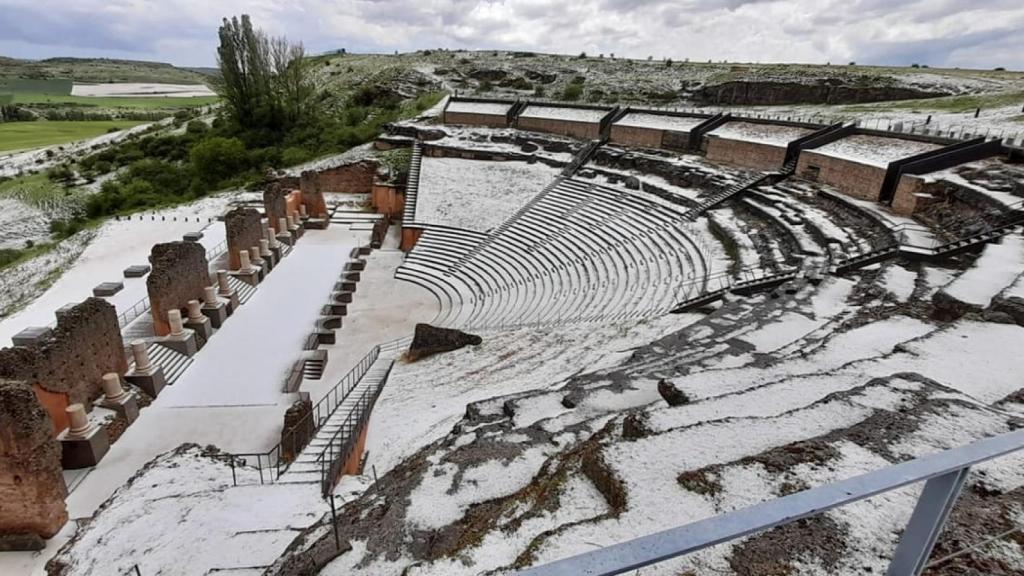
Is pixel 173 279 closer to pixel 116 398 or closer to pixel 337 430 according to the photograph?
pixel 116 398

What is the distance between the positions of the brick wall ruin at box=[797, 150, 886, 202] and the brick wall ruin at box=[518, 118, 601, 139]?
11725 mm

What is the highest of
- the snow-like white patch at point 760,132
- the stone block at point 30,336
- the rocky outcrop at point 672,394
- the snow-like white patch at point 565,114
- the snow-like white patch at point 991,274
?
the snow-like white patch at point 565,114

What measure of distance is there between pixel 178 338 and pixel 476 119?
23.0 m

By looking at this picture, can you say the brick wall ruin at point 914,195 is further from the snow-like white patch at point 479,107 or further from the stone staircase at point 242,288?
the snow-like white patch at point 479,107

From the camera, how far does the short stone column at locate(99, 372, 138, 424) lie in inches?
398

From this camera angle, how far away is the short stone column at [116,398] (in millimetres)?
10117

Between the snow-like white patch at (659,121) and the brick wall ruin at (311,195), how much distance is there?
15770 millimetres

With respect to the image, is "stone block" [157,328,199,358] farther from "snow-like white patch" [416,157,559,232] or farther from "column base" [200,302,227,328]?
"snow-like white patch" [416,157,559,232]

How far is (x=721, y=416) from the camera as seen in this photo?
4.52 m

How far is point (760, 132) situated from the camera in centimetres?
2219

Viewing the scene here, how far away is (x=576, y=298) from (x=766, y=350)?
721 centimetres

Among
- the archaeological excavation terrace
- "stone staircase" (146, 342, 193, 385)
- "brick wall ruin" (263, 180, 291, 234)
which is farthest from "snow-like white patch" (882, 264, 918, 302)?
"brick wall ruin" (263, 180, 291, 234)

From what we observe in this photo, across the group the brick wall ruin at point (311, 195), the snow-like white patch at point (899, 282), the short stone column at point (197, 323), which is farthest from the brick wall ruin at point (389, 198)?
the snow-like white patch at point (899, 282)

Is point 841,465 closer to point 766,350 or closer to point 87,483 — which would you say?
point 766,350
